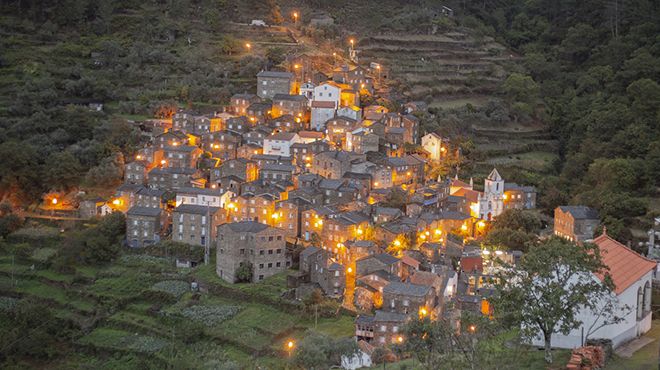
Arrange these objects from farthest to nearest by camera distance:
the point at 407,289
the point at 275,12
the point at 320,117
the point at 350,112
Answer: the point at 275,12 < the point at 320,117 < the point at 350,112 < the point at 407,289

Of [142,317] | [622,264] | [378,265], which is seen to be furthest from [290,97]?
[622,264]

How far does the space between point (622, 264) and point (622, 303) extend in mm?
1478

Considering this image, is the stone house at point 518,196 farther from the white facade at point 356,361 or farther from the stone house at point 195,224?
the white facade at point 356,361

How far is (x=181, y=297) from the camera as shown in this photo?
34656mm

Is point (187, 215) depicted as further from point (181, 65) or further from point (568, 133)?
point (568, 133)

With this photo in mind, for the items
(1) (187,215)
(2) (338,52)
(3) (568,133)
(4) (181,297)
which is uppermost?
(2) (338,52)

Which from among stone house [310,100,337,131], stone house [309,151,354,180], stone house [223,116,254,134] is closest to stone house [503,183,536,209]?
stone house [309,151,354,180]

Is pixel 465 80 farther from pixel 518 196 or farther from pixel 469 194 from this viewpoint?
pixel 469 194

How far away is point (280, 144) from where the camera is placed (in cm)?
4284

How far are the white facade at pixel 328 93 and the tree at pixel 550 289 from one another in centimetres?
2648

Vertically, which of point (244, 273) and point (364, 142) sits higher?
point (364, 142)

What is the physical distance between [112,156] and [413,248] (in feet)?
50.8

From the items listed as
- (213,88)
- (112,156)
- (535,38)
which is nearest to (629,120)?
(535,38)

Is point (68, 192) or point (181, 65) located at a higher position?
point (181, 65)
